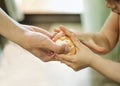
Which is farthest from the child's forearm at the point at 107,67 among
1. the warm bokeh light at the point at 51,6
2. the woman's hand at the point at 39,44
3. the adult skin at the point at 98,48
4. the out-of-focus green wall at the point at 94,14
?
the warm bokeh light at the point at 51,6

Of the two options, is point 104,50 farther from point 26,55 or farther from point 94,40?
point 26,55

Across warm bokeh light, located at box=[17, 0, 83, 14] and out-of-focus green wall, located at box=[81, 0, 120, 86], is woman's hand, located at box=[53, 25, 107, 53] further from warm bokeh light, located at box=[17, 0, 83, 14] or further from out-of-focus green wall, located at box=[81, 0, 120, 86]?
warm bokeh light, located at box=[17, 0, 83, 14]

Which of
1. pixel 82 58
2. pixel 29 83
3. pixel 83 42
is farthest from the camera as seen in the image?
pixel 29 83

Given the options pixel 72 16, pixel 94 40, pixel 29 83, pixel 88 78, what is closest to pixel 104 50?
pixel 94 40

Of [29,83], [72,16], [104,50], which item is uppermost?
[104,50]

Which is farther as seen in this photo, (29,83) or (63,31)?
(29,83)

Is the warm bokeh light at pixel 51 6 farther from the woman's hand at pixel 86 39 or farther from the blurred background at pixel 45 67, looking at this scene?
the woman's hand at pixel 86 39

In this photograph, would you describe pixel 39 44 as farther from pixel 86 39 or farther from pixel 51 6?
pixel 51 6

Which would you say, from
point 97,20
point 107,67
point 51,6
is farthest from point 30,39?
point 51,6

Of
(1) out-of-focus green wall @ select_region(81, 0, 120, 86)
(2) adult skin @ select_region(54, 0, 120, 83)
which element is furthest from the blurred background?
(2) adult skin @ select_region(54, 0, 120, 83)
